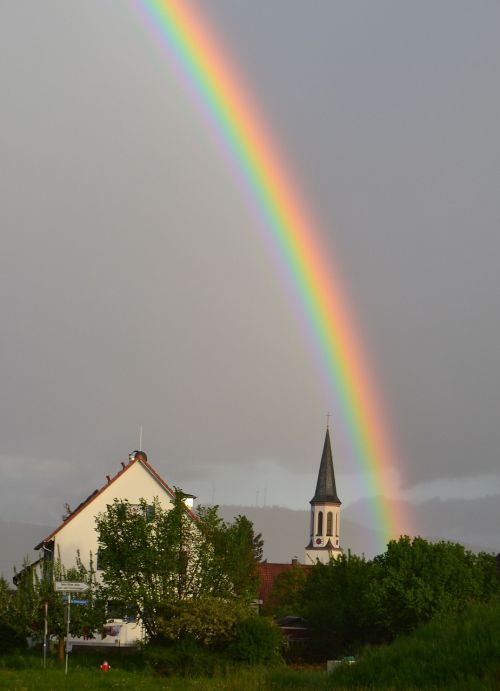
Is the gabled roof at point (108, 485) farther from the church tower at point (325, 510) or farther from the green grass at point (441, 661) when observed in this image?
the church tower at point (325, 510)

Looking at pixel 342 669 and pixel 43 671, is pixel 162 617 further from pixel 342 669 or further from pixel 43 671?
pixel 342 669

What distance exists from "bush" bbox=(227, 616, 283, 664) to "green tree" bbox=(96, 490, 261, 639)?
440cm

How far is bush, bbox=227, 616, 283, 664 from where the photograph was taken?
34781 mm

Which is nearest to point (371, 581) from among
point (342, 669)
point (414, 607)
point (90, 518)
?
point (414, 607)

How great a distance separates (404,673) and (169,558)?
16.6m

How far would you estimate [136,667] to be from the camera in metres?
39.9

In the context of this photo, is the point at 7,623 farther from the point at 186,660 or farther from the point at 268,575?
the point at 268,575

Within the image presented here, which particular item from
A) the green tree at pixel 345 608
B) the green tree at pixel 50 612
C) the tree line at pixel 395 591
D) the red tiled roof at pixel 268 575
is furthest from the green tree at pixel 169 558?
the red tiled roof at pixel 268 575

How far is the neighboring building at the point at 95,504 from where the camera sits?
61.0 meters

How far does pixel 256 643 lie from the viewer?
3534 centimetres

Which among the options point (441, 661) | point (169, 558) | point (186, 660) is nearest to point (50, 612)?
point (169, 558)

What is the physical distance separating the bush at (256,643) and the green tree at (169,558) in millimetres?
4403

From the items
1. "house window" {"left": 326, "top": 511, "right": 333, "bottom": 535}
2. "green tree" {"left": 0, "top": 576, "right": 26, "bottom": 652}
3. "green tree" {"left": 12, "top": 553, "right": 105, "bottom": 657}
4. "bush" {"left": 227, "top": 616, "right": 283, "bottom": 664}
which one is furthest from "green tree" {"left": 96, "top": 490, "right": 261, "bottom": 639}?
"house window" {"left": 326, "top": 511, "right": 333, "bottom": 535}

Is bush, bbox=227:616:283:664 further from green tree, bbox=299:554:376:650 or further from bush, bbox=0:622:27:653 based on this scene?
bush, bbox=0:622:27:653
